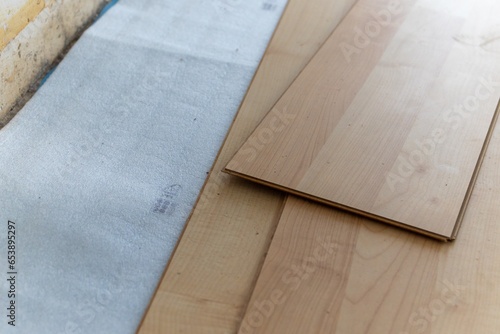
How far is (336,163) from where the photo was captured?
241cm

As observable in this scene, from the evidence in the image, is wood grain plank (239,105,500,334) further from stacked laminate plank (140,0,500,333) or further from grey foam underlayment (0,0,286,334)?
grey foam underlayment (0,0,286,334)

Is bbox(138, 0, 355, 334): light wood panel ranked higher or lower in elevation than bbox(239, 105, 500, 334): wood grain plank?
lower

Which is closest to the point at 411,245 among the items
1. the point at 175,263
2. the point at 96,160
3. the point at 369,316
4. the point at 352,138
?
the point at 369,316

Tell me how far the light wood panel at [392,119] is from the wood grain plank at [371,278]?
69mm

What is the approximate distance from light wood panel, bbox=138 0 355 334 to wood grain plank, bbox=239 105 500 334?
7 centimetres

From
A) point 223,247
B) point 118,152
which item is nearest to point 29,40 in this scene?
point 118,152

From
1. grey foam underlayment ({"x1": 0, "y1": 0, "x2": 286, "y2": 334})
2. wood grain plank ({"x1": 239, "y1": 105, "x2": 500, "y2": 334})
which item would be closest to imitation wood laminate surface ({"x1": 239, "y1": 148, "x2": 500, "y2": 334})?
wood grain plank ({"x1": 239, "y1": 105, "x2": 500, "y2": 334})

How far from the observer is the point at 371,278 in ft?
6.96

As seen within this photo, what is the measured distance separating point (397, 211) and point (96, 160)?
1210mm

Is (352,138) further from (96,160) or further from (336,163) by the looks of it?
(96,160)

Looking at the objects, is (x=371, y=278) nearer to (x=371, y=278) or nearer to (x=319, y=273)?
(x=371, y=278)

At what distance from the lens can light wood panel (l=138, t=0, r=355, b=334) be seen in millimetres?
2041

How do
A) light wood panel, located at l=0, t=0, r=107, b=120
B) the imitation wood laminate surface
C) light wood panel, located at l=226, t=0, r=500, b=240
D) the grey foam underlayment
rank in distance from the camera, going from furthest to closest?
light wood panel, located at l=0, t=0, r=107, b=120 → light wood panel, located at l=226, t=0, r=500, b=240 → the grey foam underlayment → the imitation wood laminate surface

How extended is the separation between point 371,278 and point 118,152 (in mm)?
1158
